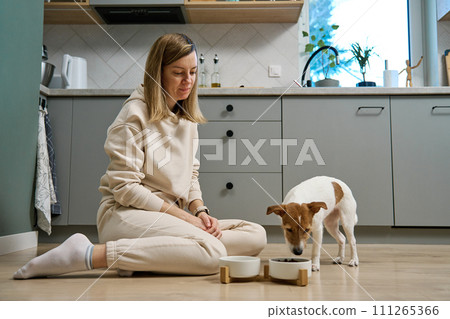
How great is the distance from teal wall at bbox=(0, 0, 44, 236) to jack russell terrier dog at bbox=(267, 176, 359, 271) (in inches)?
51.8

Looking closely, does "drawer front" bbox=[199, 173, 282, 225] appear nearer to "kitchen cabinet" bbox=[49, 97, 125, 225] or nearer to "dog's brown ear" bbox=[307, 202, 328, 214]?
"kitchen cabinet" bbox=[49, 97, 125, 225]

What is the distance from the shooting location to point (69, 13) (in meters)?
2.92

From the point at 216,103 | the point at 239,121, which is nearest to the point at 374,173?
the point at 239,121

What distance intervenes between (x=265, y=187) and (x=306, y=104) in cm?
58

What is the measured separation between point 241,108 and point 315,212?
120 cm

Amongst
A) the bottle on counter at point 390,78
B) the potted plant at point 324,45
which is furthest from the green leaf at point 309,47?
the bottle on counter at point 390,78

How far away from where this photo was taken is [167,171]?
154 centimetres

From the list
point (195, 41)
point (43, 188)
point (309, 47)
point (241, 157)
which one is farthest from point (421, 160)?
point (43, 188)

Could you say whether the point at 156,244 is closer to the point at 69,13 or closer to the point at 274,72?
the point at 274,72

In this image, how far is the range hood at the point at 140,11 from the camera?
278 centimetres

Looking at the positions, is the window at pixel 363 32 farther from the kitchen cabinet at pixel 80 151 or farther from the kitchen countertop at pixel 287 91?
the kitchen cabinet at pixel 80 151

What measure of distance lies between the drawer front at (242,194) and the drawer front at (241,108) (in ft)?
1.17
